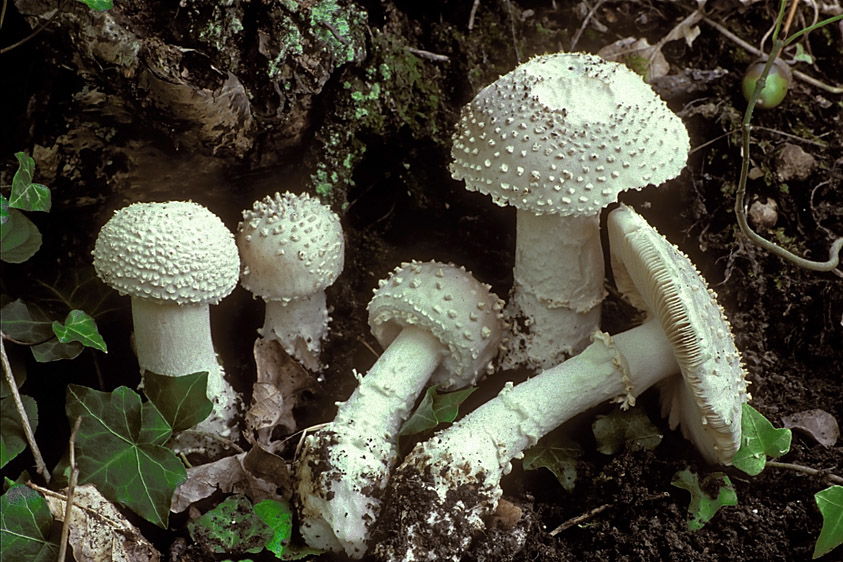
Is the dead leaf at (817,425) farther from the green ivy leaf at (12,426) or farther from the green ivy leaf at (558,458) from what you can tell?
the green ivy leaf at (12,426)

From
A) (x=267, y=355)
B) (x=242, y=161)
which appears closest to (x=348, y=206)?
(x=242, y=161)

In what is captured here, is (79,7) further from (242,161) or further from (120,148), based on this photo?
(242,161)

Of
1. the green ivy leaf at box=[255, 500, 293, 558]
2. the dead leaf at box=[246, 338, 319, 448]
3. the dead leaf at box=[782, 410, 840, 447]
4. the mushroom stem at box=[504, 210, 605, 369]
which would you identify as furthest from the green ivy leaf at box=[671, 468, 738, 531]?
the dead leaf at box=[246, 338, 319, 448]

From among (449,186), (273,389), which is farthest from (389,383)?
(449,186)

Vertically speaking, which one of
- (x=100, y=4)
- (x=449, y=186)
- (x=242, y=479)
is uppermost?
(x=100, y=4)

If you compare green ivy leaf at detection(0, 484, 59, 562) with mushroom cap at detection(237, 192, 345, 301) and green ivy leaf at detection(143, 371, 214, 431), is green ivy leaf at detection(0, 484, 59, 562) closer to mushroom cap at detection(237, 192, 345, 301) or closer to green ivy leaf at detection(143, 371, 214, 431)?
green ivy leaf at detection(143, 371, 214, 431)

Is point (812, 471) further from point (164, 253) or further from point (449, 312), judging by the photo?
point (164, 253)

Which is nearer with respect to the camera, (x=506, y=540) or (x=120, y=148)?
(x=506, y=540)
